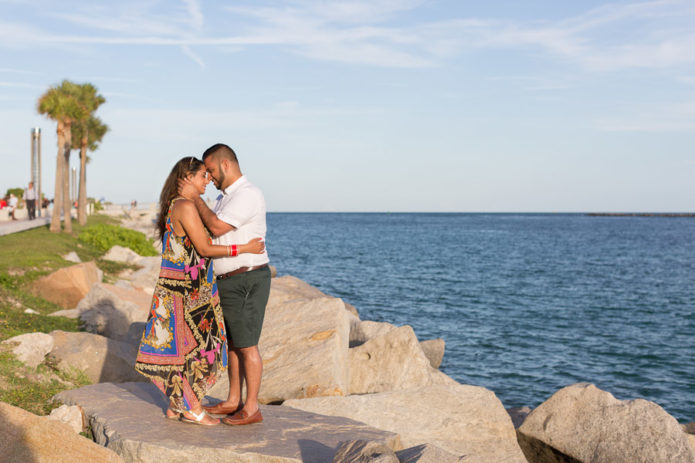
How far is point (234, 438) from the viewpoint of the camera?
5.55 meters

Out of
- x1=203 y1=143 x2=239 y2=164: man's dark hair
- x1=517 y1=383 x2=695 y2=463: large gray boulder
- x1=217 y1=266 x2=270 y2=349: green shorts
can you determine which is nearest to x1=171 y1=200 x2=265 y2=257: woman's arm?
x1=217 y1=266 x2=270 y2=349: green shorts

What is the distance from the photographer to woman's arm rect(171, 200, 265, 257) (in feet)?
17.5

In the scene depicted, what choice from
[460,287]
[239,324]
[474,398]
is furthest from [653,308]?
[239,324]

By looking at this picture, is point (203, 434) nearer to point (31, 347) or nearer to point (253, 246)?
point (253, 246)

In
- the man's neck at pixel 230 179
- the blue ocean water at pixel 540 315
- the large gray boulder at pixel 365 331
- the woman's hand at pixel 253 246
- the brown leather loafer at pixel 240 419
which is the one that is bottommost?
the blue ocean water at pixel 540 315

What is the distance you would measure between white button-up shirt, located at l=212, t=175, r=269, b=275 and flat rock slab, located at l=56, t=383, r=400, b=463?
1.41 m

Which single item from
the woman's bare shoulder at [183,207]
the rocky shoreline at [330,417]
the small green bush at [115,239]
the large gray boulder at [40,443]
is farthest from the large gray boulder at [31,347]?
the small green bush at [115,239]

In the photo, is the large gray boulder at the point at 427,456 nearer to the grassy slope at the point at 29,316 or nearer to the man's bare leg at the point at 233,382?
the man's bare leg at the point at 233,382

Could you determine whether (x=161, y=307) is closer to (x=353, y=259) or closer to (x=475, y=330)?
(x=475, y=330)

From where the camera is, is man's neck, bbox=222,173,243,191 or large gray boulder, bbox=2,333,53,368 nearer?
man's neck, bbox=222,173,243,191

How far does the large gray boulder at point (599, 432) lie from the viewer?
7.61 meters

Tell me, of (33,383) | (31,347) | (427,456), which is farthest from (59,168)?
(427,456)

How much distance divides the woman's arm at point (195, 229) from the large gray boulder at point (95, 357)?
3.91 m

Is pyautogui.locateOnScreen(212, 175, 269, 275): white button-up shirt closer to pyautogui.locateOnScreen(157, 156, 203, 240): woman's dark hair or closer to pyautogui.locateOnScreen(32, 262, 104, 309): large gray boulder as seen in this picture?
pyautogui.locateOnScreen(157, 156, 203, 240): woman's dark hair
